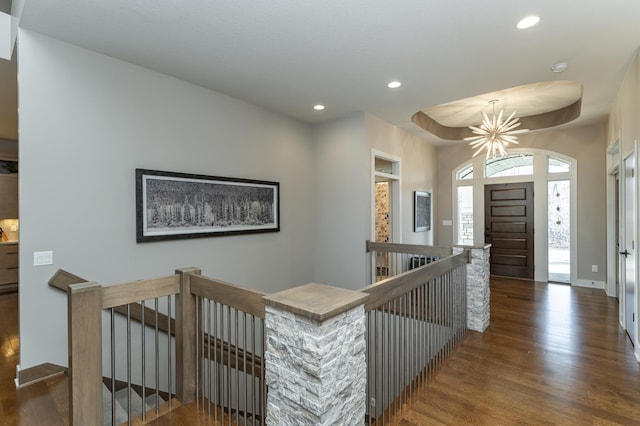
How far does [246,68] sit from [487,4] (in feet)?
7.31

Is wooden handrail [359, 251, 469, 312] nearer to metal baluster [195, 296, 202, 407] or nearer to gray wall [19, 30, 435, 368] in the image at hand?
metal baluster [195, 296, 202, 407]

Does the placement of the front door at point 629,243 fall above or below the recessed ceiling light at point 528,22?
below

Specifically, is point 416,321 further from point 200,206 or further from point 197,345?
point 200,206

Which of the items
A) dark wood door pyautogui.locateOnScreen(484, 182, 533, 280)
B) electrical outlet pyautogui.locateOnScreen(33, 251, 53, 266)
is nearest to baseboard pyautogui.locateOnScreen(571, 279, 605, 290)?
dark wood door pyautogui.locateOnScreen(484, 182, 533, 280)

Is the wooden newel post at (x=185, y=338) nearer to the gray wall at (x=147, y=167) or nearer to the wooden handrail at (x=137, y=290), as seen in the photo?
the wooden handrail at (x=137, y=290)

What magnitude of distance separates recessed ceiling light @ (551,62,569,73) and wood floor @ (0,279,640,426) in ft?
9.61

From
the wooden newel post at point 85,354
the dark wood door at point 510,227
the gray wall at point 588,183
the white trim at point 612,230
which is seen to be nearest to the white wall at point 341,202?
the wooden newel post at point 85,354

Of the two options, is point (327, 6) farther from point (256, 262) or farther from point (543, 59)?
point (256, 262)

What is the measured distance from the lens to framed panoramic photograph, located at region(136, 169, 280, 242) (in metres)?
3.32

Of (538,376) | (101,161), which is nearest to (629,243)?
(538,376)

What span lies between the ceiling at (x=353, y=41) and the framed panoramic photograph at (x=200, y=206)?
116cm

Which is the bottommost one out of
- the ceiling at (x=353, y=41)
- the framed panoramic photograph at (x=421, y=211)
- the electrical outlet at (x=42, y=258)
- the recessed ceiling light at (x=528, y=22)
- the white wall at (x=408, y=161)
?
the electrical outlet at (x=42, y=258)

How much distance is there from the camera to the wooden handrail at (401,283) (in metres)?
2.03

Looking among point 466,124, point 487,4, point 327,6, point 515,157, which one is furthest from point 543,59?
point 515,157
